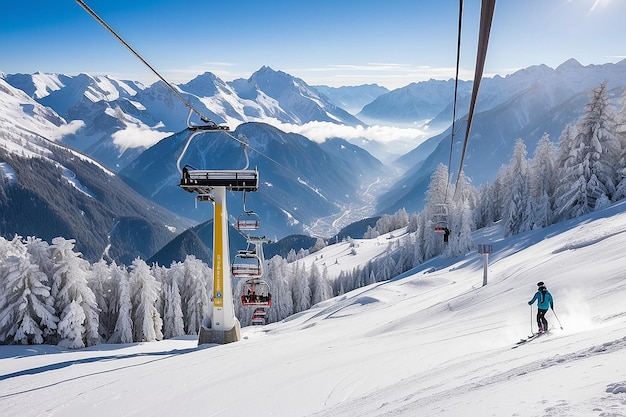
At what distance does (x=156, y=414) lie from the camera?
11328 millimetres

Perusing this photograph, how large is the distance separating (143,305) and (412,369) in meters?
36.8

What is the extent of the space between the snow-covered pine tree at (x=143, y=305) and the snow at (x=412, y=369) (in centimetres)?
1824

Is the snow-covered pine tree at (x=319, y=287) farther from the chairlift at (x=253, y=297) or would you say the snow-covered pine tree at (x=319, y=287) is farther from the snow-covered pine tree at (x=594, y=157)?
the chairlift at (x=253, y=297)

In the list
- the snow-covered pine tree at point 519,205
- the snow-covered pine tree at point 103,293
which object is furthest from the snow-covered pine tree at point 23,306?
the snow-covered pine tree at point 519,205

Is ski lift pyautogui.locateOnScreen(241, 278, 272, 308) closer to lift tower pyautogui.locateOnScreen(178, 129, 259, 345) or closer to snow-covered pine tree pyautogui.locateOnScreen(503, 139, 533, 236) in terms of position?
lift tower pyautogui.locateOnScreen(178, 129, 259, 345)

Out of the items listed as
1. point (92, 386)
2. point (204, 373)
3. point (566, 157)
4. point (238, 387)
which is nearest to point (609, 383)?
point (238, 387)

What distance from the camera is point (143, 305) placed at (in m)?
42.8

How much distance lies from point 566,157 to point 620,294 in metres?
42.4

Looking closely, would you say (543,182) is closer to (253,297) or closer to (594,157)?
(594,157)

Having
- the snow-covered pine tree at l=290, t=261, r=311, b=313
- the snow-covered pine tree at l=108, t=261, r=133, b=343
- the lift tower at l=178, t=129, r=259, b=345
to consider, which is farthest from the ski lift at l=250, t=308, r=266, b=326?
the snow-covered pine tree at l=290, t=261, r=311, b=313

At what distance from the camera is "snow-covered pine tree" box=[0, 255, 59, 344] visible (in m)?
32.1

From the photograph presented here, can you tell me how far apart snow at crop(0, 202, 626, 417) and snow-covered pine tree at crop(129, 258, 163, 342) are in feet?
59.8

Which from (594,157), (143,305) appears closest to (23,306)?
(143,305)

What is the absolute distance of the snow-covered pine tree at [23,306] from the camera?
3212cm
